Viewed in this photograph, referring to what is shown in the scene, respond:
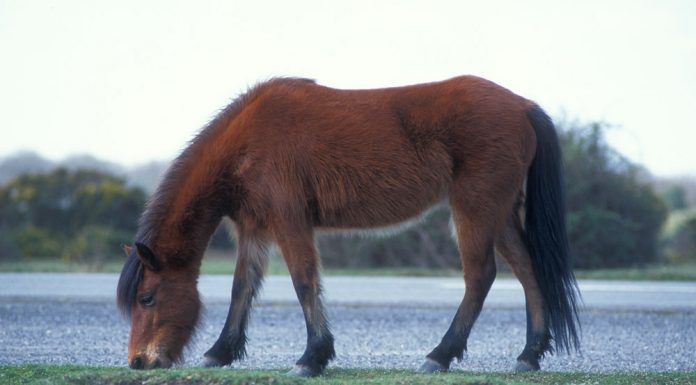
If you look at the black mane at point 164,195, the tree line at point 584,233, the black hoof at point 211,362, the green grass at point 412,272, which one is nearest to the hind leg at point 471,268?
the black hoof at point 211,362

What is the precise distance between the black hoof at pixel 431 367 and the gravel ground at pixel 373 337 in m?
0.86

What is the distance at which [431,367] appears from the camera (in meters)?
6.09

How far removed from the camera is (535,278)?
21.8 feet

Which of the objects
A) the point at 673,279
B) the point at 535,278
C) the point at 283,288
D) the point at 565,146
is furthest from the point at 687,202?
the point at 535,278

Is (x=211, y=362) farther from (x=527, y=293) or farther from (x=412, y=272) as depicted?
(x=412, y=272)

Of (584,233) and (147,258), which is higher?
(584,233)

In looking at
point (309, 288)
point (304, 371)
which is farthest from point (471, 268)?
point (304, 371)

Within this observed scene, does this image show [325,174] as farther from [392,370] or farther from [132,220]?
[132,220]

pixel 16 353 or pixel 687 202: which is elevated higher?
pixel 687 202

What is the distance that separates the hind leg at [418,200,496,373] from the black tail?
1.78ft

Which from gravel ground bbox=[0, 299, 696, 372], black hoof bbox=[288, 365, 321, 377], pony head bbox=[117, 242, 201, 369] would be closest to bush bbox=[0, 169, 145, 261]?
gravel ground bbox=[0, 299, 696, 372]

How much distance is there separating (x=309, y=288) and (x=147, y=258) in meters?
1.17

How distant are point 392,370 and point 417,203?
50.5 inches

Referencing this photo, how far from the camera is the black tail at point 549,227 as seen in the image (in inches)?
259
